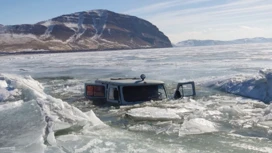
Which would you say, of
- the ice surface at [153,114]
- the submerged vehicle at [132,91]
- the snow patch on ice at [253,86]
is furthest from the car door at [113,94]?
the snow patch on ice at [253,86]

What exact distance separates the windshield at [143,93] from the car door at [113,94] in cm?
40

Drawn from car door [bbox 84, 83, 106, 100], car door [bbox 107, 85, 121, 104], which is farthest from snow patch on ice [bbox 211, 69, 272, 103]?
car door [bbox 84, 83, 106, 100]

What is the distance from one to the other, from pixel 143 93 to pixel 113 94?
157 centimetres

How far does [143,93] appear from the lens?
56.0 ft

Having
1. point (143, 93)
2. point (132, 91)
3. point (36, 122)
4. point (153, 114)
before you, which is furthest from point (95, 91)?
point (36, 122)

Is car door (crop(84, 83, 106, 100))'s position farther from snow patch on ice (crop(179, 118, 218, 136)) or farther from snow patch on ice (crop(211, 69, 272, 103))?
snow patch on ice (crop(211, 69, 272, 103))

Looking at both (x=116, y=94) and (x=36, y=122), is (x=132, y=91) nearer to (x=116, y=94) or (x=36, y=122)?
(x=116, y=94)

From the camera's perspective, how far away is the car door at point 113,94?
16.9 meters

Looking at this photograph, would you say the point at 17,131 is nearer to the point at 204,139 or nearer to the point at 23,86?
the point at 204,139

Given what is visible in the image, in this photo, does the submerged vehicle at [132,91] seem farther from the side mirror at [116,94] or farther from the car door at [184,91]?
the car door at [184,91]

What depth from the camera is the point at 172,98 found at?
18.3 m

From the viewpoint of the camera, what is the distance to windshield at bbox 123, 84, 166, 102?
16.8 metres

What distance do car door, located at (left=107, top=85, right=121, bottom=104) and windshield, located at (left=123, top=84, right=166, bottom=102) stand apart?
0.40 m

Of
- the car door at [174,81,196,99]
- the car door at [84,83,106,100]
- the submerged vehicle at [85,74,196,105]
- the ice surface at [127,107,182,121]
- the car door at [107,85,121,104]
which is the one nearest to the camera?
the ice surface at [127,107,182,121]
